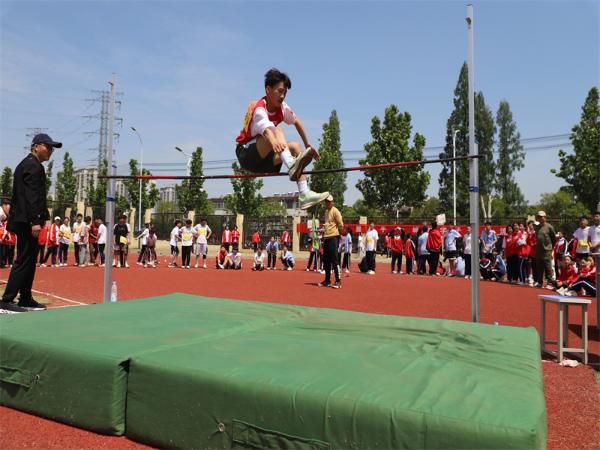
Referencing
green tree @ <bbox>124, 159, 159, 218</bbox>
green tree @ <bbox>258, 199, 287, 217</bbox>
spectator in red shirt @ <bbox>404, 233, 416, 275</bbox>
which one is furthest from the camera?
green tree @ <bbox>258, 199, 287, 217</bbox>

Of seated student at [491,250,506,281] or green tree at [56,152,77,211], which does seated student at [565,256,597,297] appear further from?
green tree at [56,152,77,211]

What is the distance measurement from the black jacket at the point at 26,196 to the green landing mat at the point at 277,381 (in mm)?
1191

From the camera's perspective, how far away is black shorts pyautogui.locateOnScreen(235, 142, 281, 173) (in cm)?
388

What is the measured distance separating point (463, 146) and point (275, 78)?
1556 inches

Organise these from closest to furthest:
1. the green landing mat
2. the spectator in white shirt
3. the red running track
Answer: the green landing mat < the red running track < the spectator in white shirt

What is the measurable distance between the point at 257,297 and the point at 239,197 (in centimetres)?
2276

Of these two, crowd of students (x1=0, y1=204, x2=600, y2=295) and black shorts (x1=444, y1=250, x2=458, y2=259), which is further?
black shorts (x1=444, y1=250, x2=458, y2=259)

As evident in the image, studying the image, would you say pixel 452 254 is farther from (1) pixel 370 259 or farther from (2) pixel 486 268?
(1) pixel 370 259

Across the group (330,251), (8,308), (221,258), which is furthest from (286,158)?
(221,258)

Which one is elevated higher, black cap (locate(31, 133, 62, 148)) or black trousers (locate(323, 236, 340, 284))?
black cap (locate(31, 133, 62, 148))

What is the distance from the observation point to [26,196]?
4.14m

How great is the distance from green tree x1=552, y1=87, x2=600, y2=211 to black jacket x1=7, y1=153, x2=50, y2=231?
2195cm

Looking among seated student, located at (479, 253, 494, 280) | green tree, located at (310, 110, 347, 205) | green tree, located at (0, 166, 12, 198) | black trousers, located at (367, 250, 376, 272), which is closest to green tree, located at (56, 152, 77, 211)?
green tree, located at (0, 166, 12, 198)

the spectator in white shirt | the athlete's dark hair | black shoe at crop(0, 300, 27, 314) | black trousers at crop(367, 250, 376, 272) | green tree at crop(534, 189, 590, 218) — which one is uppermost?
green tree at crop(534, 189, 590, 218)
